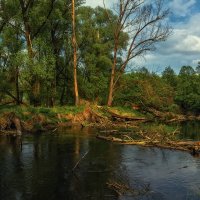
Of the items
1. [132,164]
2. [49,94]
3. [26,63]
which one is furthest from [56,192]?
[49,94]

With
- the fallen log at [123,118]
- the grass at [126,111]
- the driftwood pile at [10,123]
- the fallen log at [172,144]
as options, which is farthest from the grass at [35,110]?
the fallen log at [172,144]

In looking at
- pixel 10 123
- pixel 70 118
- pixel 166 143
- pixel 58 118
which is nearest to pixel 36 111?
pixel 58 118

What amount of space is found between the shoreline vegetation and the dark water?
146 centimetres

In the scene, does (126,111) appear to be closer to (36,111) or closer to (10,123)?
(36,111)

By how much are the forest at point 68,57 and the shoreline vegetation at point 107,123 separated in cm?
337

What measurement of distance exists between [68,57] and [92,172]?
127 feet

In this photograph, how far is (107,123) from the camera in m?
40.5

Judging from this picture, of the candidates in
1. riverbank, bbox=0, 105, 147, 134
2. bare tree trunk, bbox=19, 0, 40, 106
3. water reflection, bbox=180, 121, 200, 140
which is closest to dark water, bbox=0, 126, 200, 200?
riverbank, bbox=0, 105, 147, 134

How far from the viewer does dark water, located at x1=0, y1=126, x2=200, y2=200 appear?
1418 centimetres

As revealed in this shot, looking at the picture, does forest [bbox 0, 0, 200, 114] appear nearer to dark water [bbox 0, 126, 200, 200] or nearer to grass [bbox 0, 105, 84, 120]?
grass [bbox 0, 105, 84, 120]

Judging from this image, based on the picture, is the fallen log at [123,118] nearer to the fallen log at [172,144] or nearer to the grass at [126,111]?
the grass at [126,111]

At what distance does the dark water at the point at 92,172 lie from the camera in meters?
14.2

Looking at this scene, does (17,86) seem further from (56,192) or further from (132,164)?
(56,192)

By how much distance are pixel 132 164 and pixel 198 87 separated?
70058 millimetres
